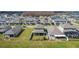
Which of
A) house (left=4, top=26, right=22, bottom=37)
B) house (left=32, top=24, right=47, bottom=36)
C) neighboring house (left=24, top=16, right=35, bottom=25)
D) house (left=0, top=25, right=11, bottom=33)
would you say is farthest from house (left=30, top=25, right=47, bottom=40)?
house (left=0, top=25, right=11, bottom=33)

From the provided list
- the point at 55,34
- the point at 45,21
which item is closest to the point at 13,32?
the point at 45,21

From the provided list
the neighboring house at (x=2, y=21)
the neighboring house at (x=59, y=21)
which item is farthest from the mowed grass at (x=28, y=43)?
the neighboring house at (x=59, y=21)

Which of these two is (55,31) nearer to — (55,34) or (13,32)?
(55,34)

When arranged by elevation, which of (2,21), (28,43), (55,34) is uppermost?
(2,21)

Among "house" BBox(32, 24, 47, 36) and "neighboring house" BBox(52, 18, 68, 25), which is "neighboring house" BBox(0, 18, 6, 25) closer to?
"house" BBox(32, 24, 47, 36)

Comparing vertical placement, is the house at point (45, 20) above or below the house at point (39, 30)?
above

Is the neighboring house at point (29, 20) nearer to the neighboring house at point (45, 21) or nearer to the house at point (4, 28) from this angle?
the neighboring house at point (45, 21)
